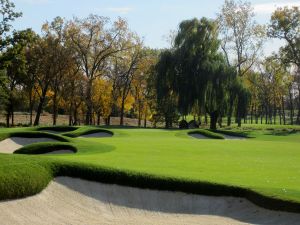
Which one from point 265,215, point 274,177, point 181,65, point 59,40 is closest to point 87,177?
point 265,215

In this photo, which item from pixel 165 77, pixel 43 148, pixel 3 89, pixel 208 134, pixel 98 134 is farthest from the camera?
pixel 165 77

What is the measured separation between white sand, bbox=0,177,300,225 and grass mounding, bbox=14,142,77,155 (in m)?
10.3

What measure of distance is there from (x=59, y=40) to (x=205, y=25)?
60.8ft

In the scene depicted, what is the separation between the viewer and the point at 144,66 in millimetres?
69812

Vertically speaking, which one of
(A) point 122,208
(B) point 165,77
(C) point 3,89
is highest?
(B) point 165,77

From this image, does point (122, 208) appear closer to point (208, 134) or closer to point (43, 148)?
point (43, 148)

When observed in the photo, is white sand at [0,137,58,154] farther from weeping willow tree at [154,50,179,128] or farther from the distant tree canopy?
weeping willow tree at [154,50,179,128]

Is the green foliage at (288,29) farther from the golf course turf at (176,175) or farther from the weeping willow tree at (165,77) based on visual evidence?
the golf course turf at (176,175)

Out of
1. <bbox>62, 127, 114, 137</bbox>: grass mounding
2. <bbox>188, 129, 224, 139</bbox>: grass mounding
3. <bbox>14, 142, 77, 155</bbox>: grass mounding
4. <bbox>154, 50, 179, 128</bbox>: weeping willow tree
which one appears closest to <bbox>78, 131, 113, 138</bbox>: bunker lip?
<bbox>62, 127, 114, 137</bbox>: grass mounding

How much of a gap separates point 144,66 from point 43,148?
47.2 metres

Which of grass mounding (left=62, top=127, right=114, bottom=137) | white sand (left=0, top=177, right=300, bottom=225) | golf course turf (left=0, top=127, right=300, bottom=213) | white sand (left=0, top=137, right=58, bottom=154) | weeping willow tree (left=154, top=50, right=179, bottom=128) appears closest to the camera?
white sand (left=0, top=177, right=300, bottom=225)

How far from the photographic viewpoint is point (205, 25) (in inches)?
2071

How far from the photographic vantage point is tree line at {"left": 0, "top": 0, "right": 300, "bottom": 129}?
166 feet

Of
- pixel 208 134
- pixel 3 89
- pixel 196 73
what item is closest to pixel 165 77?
pixel 196 73
